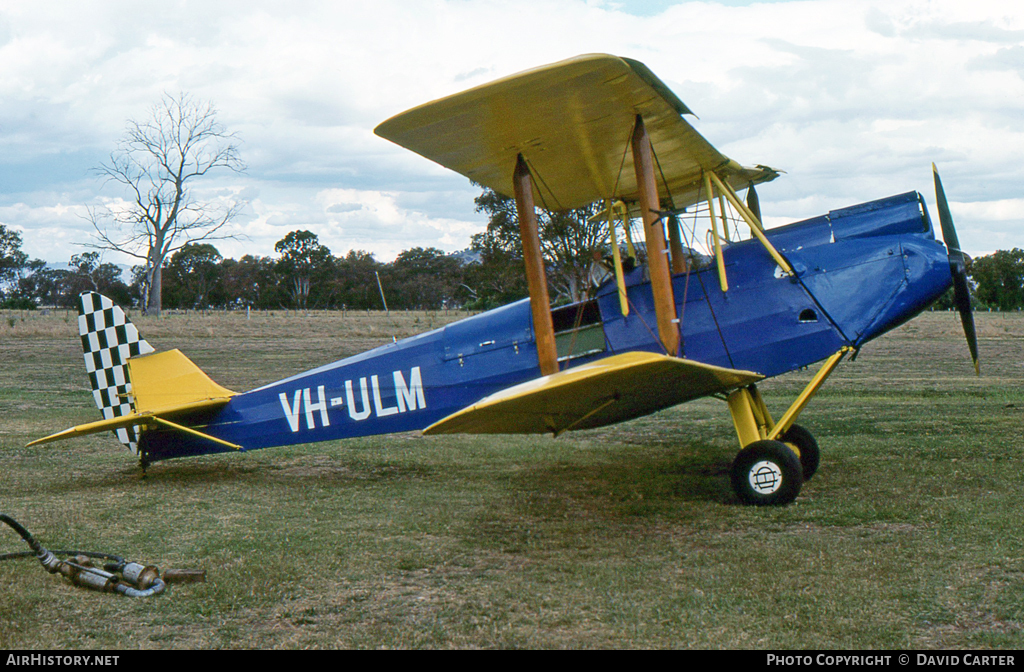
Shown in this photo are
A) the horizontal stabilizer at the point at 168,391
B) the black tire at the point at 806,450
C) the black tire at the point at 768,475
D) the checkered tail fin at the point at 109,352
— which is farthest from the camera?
the checkered tail fin at the point at 109,352

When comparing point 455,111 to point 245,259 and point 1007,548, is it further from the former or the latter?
point 245,259

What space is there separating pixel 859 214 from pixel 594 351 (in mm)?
2503

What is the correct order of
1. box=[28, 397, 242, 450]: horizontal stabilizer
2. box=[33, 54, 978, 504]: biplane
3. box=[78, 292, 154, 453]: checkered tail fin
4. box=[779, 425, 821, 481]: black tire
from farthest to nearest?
box=[78, 292, 154, 453]: checkered tail fin < box=[28, 397, 242, 450]: horizontal stabilizer < box=[779, 425, 821, 481]: black tire < box=[33, 54, 978, 504]: biplane

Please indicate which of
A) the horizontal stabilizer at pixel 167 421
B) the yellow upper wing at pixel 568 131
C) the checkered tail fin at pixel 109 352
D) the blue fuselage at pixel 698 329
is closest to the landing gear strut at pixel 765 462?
the blue fuselage at pixel 698 329

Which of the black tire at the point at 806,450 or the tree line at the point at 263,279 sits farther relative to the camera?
the tree line at the point at 263,279

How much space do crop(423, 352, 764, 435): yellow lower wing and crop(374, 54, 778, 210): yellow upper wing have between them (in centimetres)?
190

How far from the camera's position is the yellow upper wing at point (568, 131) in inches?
199

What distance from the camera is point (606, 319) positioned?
21.2 ft

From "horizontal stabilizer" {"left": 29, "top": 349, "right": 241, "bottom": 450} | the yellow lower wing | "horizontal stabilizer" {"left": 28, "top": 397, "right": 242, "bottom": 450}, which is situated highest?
"horizontal stabilizer" {"left": 29, "top": 349, "right": 241, "bottom": 450}

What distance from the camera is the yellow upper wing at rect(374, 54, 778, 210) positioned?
5043mm

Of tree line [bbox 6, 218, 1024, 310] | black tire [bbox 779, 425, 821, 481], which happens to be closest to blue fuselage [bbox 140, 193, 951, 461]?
black tire [bbox 779, 425, 821, 481]

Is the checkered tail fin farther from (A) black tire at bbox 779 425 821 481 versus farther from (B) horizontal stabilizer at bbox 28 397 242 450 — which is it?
(A) black tire at bbox 779 425 821 481

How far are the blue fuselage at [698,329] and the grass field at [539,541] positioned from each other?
76cm

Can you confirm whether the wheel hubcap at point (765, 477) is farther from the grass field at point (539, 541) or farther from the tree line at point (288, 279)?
the tree line at point (288, 279)
